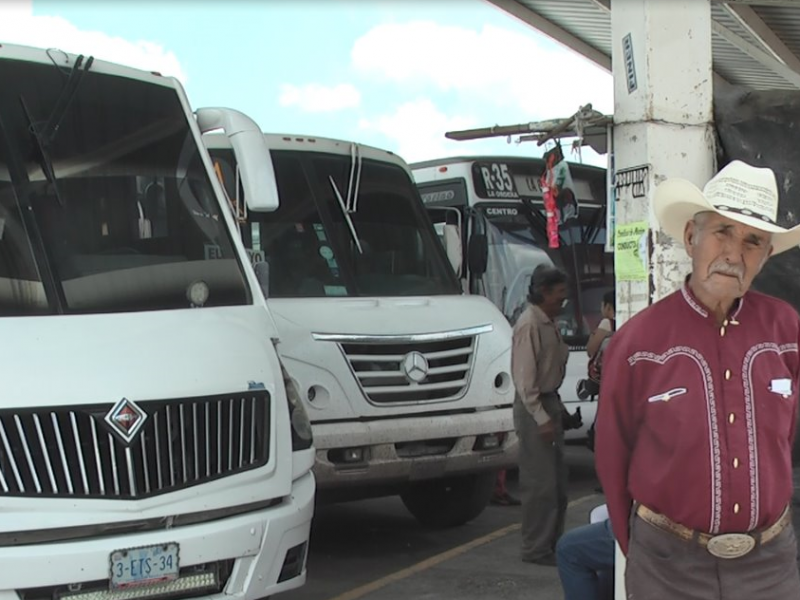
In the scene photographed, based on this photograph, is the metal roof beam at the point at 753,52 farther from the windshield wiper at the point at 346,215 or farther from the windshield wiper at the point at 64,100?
the windshield wiper at the point at 64,100

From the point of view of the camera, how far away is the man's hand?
6633mm

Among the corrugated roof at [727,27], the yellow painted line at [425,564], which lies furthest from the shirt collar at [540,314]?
the corrugated roof at [727,27]

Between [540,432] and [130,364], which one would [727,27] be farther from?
[130,364]

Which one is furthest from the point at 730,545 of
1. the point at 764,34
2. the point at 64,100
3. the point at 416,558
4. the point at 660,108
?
the point at 764,34

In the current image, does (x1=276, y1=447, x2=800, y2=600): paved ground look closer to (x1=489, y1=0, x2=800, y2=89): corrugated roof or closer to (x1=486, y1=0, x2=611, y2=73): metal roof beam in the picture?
(x1=489, y1=0, x2=800, y2=89): corrugated roof

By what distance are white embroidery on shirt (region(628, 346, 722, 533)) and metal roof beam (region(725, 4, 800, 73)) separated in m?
6.89

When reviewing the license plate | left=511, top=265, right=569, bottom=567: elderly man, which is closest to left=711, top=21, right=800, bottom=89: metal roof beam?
left=511, top=265, right=569, bottom=567: elderly man

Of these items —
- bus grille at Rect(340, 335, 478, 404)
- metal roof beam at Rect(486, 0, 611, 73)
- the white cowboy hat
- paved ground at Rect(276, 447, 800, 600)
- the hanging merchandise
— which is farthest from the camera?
metal roof beam at Rect(486, 0, 611, 73)

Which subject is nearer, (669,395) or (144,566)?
(669,395)

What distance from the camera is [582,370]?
33.5ft

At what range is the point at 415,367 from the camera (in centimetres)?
694

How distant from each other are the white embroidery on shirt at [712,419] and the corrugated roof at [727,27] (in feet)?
17.6

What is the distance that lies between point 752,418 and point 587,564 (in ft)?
4.13

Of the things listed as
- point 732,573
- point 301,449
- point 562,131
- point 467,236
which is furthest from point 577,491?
point 732,573
